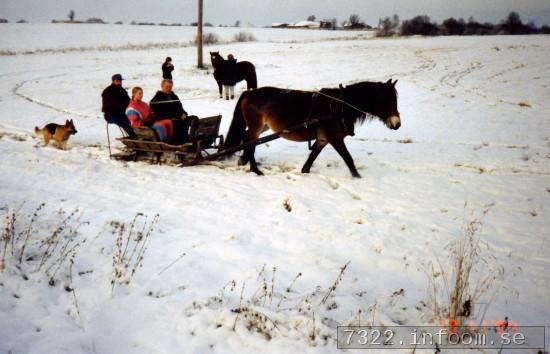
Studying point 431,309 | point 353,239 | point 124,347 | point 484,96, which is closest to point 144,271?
point 124,347

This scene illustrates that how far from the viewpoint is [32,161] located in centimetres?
691

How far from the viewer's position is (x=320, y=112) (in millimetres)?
6566

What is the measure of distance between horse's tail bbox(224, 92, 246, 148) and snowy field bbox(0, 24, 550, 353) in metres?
0.59

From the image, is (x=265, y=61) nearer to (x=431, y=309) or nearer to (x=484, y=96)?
(x=484, y=96)

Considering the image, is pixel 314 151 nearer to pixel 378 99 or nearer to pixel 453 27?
pixel 378 99

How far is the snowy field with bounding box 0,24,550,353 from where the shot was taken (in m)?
3.02

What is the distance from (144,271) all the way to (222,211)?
5.61 ft

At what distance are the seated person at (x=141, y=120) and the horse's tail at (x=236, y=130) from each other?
4.10 ft

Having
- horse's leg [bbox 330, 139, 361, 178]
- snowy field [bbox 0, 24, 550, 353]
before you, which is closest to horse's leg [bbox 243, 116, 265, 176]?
snowy field [bbox 0, 24, 550, 353]

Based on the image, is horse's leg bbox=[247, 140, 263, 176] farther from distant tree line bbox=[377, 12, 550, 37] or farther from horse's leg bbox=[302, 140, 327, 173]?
distant tree line bbox=[377, 12, 550, 37]

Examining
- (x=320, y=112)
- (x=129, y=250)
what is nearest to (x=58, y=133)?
(x=129, y=250)

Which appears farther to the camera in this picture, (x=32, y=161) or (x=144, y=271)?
(x=32, y=161)

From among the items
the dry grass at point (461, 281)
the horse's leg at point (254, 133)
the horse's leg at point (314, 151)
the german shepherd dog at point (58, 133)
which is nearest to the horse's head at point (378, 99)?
the horse's leg at point (314, 151)

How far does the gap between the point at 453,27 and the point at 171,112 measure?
6439cm
